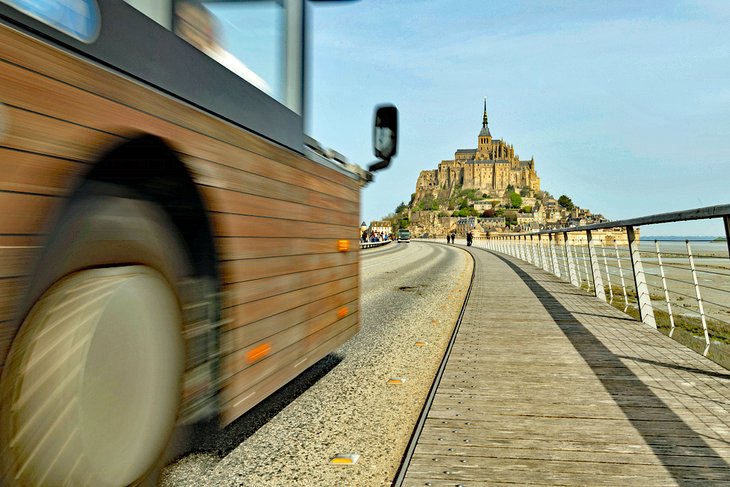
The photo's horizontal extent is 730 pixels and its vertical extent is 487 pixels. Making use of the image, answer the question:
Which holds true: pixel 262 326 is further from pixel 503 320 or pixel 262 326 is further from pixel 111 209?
pixel 503 320

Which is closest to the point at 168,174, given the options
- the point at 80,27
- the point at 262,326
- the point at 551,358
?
the point at 80,27

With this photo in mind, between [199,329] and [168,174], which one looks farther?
[199,329]

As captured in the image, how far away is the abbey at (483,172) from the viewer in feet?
572

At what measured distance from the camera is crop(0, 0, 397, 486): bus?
147cm

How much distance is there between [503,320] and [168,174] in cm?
608

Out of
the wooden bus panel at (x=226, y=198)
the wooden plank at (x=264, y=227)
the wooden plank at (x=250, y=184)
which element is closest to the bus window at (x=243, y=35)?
the wooden bus panel at (x=226, y=198)

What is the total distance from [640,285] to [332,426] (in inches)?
199

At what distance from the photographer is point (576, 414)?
3.53 m

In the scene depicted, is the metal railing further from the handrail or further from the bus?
the bus

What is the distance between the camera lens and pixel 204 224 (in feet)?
7.70

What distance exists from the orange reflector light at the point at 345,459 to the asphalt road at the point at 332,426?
32mm

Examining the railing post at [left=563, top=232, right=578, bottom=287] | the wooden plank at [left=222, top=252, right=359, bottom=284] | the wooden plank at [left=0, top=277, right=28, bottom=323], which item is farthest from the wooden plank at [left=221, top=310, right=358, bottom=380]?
the railing post at [left=563, top=232, right=578, bottom=287]

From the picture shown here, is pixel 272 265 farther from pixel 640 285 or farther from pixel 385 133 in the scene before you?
pixel 640 285

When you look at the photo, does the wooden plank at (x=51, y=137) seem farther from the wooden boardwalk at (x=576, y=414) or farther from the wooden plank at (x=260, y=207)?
the wooden boardwalk at (x=576, y=414)
